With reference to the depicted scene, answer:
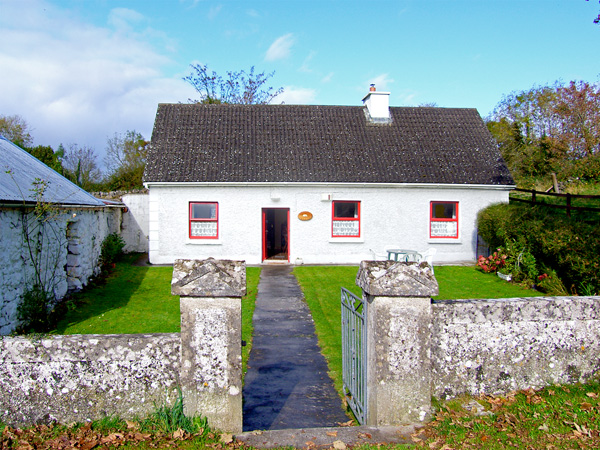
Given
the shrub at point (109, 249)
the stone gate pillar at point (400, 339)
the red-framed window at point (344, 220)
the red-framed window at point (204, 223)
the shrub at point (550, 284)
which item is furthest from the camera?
the red-framed window at point (344, 220)

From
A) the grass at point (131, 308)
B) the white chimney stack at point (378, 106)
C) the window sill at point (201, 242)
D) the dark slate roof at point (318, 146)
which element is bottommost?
the grass at point (131, 308)

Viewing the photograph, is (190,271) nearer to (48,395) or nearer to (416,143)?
(48,395)

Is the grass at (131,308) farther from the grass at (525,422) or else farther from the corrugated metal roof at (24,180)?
the grass at (525,422)

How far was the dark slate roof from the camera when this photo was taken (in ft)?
58.1

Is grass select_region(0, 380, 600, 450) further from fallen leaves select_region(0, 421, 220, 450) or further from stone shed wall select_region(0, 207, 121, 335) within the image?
stone shed wall select_region(0, 207, 121, 335)

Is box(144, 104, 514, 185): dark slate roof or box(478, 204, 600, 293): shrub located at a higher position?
box(144, 104, 514, 185): dark slate roof

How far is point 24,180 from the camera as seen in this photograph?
998 cm

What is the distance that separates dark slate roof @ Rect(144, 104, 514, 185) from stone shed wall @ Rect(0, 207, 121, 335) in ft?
12.9

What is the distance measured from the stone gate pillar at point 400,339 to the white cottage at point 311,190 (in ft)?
42.5

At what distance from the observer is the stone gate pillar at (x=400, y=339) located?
4.35 metres

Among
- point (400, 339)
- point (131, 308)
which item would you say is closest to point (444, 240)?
point (131, 308)

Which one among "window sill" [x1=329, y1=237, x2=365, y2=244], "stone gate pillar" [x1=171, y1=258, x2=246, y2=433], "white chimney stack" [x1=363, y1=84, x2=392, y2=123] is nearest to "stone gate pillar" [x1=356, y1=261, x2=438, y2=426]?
"stone gate pillar" [x1=171, y1=258, x2=246, y2=433]

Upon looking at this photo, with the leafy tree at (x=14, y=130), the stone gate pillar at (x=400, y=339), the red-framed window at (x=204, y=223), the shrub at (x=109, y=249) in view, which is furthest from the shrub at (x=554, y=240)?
the leafy tree at (x=14, y=130)

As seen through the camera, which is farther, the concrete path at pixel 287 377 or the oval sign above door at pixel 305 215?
the oval sign above door at pixel 305 215
